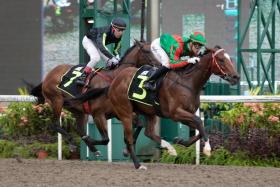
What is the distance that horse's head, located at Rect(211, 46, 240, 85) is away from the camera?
7.77 metres

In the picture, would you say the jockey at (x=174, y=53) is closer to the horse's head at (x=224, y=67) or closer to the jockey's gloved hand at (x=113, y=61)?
the horse's head at (x=224, y=67)

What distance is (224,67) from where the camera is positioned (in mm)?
7836

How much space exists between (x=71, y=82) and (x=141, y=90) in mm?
1424

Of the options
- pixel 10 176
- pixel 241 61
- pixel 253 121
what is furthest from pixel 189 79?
pixel 241 61

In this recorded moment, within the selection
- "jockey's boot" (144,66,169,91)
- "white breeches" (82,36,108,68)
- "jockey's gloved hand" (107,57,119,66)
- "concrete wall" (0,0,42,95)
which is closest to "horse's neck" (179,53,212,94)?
"jockey's boot" (144,66,169,91)

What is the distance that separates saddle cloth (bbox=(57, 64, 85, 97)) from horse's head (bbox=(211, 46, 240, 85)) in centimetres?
205

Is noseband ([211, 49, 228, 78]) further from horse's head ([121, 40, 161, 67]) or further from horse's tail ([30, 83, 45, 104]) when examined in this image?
horse's tail ([30, 83, 45, 104])

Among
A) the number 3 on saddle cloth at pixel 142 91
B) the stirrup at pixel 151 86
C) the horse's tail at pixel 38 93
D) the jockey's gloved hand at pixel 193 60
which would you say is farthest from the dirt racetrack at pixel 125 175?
the horse's tail at pixel 38 93

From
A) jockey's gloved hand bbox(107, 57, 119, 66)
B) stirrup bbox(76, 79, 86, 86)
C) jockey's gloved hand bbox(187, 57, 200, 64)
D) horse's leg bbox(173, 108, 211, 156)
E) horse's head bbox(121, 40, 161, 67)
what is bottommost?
horse's leg bbox(173, 108, 211, 156)

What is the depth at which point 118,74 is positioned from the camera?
28.5 ft

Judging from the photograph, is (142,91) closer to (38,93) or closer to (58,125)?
(58,125)

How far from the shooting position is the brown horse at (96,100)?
29.2 ft

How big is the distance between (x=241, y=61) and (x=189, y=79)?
4332mm

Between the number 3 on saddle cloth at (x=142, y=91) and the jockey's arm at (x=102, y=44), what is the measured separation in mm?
703
